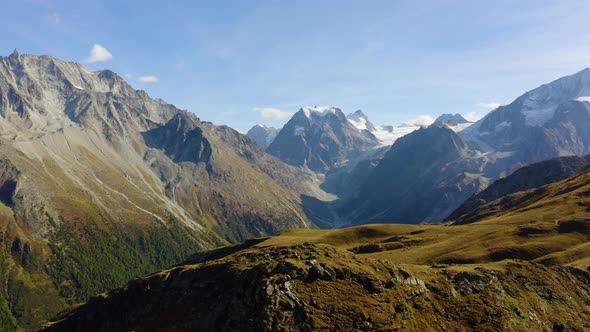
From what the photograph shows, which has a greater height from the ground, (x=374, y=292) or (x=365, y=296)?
(x=365, y=296)

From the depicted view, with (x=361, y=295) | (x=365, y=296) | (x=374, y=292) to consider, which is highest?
(x=361, y=295)

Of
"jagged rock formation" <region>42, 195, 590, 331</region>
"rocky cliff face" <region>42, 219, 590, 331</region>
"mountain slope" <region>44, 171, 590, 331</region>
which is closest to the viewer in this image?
"rocky cliff face" <region>42, 219, 590, 331</region>

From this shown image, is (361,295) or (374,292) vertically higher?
(361,295)

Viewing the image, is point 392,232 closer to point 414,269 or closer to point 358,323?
point 414,269

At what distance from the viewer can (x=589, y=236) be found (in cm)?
12444

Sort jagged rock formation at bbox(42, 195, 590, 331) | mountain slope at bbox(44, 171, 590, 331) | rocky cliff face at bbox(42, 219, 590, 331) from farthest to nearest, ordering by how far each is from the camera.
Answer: mountain slope at bbox(44, 171, 590, 331), jagged rock formation at bbox(42, 195, 590, 331), rocky cliff face at bbox(42, 219, 590, 331)

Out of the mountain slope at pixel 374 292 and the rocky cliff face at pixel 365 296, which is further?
the mountain slope at pixel 374 292

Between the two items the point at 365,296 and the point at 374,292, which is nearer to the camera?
the point at 365,296

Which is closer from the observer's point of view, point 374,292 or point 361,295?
point 361,295

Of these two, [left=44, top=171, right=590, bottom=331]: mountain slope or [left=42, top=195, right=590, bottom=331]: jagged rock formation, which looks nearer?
[left=42, top=195, right=590, bottom=331]: jagged rock formation

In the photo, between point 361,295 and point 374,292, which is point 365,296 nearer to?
point 361,295

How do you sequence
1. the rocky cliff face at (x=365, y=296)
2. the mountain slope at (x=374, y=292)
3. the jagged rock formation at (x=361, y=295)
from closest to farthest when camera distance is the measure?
the rocky cliff face at (x=365, y=296) → the jagged rock formation at (x=361, y=295) → the mountain slope at (x=374, y=292)

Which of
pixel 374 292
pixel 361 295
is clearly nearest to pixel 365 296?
pixel 361 295

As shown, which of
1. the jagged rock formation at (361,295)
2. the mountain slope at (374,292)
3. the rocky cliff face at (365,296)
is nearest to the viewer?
the rocky cliff face at (365,296)
